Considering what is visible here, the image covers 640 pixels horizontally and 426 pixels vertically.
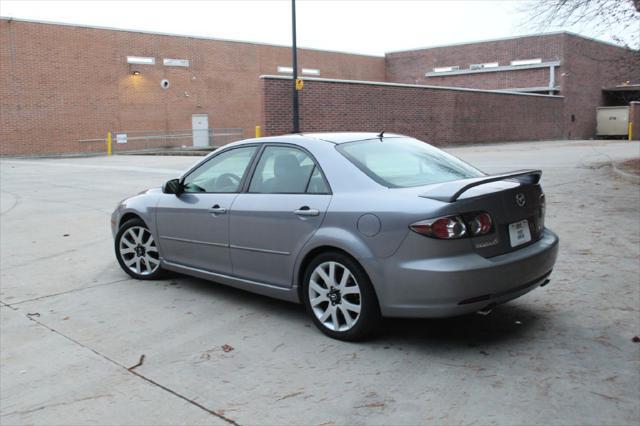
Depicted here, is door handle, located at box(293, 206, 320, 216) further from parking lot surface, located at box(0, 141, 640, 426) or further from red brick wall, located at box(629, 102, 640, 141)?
red brick wall, located at box(629, 102, 640, 141)

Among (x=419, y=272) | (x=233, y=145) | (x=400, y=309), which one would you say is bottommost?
(x=400, y=309)

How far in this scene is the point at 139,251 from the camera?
20.4 ft

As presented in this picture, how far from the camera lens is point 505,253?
412 centimetres

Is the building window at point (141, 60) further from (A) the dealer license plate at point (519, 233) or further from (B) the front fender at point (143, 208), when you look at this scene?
(A) the dealer license plate at point (519, 233)

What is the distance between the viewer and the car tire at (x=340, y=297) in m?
4.15

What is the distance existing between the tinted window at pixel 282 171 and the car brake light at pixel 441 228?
114cm

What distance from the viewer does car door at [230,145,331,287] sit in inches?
179

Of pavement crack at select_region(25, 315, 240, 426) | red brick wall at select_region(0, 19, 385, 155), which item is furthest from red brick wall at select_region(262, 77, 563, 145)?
pavement crack at select_region(25, 315, 240, 426)

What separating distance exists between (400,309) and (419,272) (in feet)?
0.98

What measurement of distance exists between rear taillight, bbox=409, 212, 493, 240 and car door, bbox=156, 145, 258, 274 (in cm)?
188

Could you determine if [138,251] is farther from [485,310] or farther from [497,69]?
[497,69]

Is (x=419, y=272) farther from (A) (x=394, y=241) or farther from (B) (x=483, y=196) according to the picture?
(B) (x=483, y=196)

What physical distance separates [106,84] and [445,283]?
34468 mm

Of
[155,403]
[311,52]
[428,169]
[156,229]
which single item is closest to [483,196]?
[428,169]
